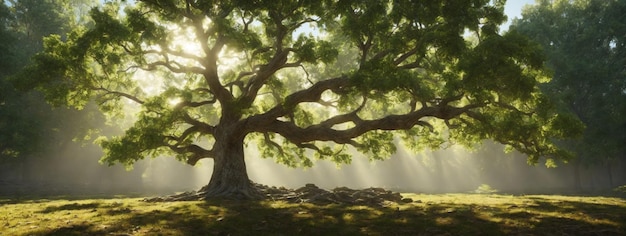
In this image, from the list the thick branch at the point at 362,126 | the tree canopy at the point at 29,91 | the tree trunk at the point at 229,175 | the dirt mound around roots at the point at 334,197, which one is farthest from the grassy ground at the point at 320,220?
the tree canopy at the point at 29,91

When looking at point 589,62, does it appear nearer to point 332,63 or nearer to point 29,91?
point 332,63

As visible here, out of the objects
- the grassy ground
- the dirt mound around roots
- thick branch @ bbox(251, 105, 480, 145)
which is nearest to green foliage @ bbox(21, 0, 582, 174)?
thick branch @ bbox(251, 105, 480, 145)

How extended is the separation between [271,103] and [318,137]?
7973mm

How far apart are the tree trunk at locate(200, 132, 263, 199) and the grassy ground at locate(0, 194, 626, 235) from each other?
4.45m

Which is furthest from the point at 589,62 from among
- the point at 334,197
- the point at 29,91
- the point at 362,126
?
the point at 29,91

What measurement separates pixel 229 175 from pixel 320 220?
977 centimetres

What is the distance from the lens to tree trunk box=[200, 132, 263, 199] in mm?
19750

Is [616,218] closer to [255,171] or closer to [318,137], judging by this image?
[318,137]

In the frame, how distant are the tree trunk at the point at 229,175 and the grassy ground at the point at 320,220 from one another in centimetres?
445

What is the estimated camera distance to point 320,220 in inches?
477

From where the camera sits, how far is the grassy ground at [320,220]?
10492 mm

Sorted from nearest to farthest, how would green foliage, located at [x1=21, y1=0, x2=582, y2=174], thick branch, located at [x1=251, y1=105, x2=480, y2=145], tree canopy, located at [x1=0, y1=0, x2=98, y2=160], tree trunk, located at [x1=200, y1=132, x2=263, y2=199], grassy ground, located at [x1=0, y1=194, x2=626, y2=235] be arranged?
grassy ground, located at [x1=0, y1=194, x2=626, y2=235] < green foliage, located at [x1=21, y1=0, x2=582, y2=174] < thick branch, located at [x1=251, y1=105, x2=480, y2=145] < tree trunk, located at [x1=200, y1=132, x2=263, y2=199] < tree canopy, located at [x1=0, y1=0, x2=98, y2=160]

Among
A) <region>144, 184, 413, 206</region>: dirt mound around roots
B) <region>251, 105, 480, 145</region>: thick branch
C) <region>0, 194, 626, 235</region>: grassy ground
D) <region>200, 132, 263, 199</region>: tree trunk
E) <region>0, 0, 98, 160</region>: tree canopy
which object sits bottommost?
<region>0, 194, 626, 235</region>: grassy ground

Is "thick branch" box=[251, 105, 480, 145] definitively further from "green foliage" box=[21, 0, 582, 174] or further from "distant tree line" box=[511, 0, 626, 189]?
"distant tree line" box=[511, 0, 626, 189]
